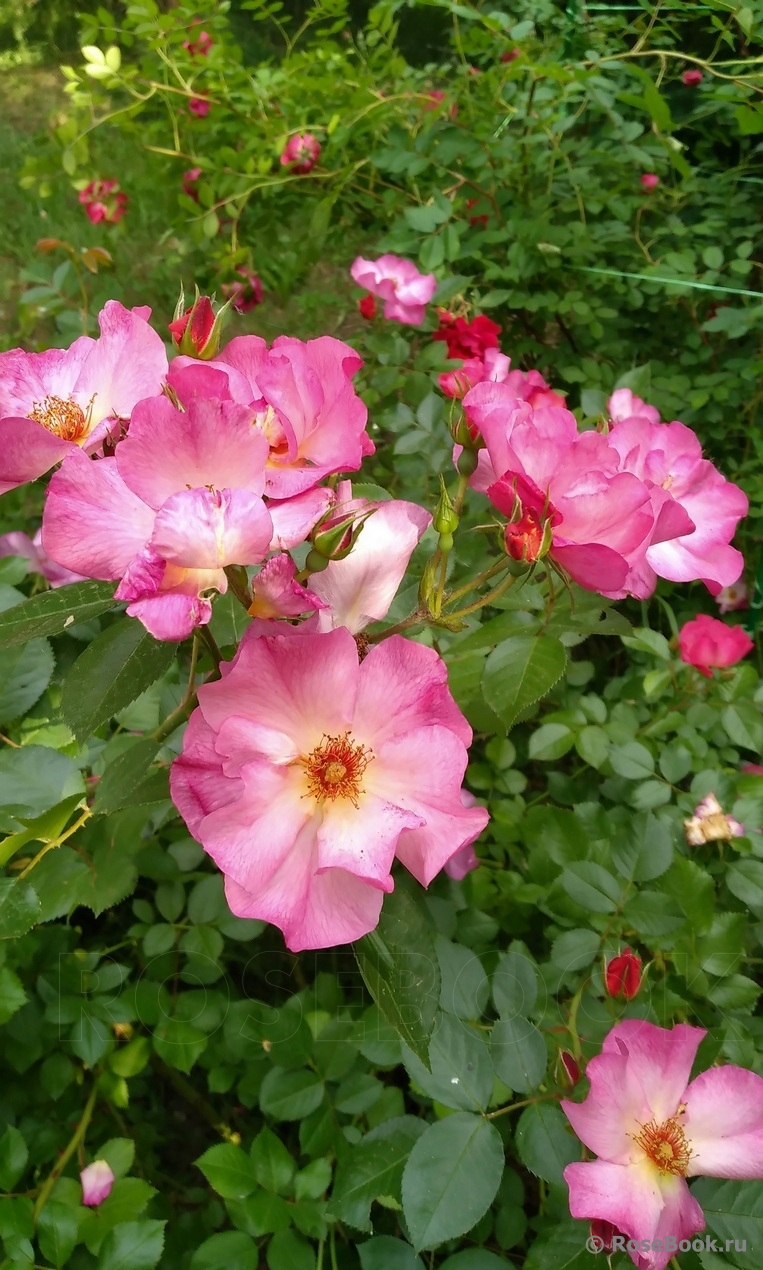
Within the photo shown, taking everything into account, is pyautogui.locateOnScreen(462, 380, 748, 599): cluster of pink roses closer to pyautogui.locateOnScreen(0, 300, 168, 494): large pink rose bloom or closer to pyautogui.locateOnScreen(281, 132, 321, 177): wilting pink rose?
pyautogui.locateOnScreen(0, 300, 168, 494): large pink rose bloom

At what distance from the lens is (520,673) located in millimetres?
534

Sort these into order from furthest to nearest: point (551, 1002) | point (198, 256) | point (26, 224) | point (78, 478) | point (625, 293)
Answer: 1. point (26, 224)
2. point (198, 256)
3. point (625, 293)
4. point (551, 1002)
5. point (78, 478)

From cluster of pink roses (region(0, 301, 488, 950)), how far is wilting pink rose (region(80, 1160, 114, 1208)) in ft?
1.82

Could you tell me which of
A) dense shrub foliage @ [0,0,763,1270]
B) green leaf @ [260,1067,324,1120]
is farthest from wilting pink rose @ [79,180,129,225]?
green leaf @ [260,1067,324,1120]

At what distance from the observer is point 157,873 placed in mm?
807

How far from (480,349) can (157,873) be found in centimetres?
81

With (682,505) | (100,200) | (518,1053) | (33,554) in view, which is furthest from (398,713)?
(100,200)

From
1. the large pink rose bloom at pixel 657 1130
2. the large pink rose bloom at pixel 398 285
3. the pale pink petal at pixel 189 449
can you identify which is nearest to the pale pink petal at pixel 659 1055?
the large pink rose bloom at pixel 657 1130

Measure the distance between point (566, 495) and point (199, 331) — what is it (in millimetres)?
212

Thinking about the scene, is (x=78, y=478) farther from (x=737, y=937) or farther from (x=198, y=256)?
(x=198, y=256)

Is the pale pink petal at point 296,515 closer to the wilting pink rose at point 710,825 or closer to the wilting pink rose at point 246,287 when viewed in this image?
the wilting pink rose at point 710,825

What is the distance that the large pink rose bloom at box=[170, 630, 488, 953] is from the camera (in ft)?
1.20

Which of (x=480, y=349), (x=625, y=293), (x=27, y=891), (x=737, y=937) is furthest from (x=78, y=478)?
(x=625, y=293)

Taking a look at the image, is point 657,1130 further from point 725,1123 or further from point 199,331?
point 199,331
